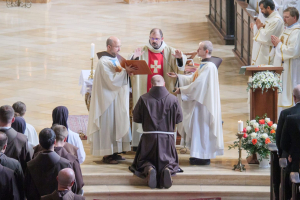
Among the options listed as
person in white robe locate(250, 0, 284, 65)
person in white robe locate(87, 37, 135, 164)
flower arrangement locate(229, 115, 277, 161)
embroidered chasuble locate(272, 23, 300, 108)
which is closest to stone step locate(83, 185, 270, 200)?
flower arrangement locate(229, 115, 277, 161)

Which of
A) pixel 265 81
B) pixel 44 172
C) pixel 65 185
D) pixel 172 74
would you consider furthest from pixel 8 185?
pixel 265 81

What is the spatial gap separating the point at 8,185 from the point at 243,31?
966cm

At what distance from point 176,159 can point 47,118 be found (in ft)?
11.6

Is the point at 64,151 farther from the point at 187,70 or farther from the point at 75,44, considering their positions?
the point at 75,44

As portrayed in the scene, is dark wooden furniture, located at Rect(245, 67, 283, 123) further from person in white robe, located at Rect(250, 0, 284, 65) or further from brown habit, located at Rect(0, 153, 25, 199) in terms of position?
brown habit, located at Rect(0, 153, 25, 199)

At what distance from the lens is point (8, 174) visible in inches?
215

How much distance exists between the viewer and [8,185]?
5.50 meters

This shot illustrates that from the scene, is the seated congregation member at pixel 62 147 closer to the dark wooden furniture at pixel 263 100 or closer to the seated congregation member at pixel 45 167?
the seated congregation member at pixel 45 167

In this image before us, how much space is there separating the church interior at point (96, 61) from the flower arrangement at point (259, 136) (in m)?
0.28

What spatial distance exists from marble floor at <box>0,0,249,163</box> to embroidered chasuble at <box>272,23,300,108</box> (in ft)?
2.88

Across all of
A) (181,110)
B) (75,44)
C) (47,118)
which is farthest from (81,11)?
(181,110)

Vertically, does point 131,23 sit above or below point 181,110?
above

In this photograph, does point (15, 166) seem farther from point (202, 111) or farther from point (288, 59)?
point (288, 59)

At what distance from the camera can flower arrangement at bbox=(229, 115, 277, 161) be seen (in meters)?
7.48
